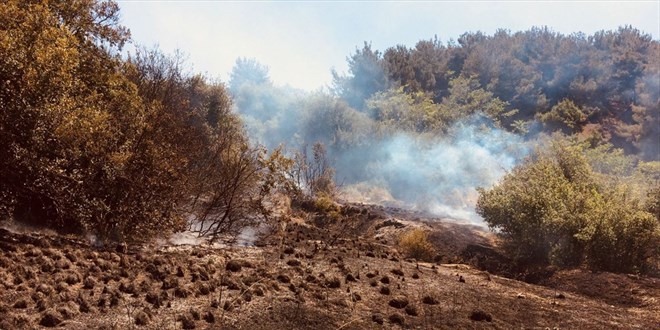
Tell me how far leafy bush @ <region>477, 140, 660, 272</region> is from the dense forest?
6 cm

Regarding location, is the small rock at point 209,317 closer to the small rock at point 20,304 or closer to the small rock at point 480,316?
the small rock at point 20,304

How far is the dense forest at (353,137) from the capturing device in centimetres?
924

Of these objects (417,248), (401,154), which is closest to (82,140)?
(417,248)

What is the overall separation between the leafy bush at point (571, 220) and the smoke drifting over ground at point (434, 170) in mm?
14572

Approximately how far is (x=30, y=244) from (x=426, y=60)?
6060 cm

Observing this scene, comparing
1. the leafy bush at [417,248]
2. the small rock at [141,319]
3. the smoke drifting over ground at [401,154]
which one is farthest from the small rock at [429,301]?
the smoke drifting over ground at [401,154]

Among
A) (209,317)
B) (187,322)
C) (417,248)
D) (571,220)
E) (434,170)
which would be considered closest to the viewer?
(187,322)

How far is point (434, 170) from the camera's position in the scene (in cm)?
3778

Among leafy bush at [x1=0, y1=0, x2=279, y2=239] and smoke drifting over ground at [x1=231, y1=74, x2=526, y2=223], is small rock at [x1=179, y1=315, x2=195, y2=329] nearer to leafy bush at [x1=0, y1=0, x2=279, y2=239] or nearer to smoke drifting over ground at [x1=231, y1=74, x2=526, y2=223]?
leafy bush at [x1=0, y1=0, x2=279, y2=239]

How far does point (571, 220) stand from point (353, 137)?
28217 millimetres

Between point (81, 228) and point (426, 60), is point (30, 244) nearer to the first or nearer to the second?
point (81, 228)

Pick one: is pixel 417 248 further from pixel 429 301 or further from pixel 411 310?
pixel 411 310

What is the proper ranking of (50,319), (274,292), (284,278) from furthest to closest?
1. (284,278)
2. (274,292)
3. (50,319)

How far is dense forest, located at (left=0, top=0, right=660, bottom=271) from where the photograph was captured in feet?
30.3
